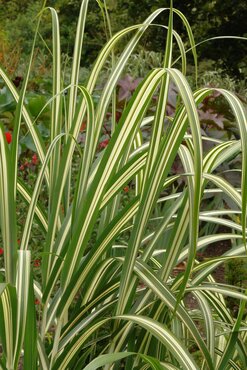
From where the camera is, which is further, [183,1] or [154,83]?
[183,1]

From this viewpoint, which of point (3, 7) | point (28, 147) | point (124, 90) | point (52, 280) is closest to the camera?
point (52, 280)

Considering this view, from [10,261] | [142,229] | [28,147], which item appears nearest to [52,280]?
[10,261]

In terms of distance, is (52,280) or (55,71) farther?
(55,71)

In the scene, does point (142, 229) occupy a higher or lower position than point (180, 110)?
lower

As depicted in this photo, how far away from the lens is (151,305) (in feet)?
6.02

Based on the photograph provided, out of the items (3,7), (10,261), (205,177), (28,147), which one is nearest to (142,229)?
(205,177)

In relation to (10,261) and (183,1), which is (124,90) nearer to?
(10,261)

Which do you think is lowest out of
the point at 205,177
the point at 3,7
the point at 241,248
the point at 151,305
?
the point at 3,7

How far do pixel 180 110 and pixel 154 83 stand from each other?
0.10 meters

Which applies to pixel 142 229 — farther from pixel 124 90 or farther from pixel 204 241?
pixel 124 90

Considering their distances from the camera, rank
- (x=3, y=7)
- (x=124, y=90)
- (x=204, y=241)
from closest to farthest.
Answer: (x=204, y=241), (x=124, y=90), (x=3, y=7)

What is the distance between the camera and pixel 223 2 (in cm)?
1062

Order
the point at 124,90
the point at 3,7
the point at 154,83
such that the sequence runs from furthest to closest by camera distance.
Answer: the point at 3,7 → the point at 124,90 → the point at 154,83

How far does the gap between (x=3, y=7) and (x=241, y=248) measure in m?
14.9
